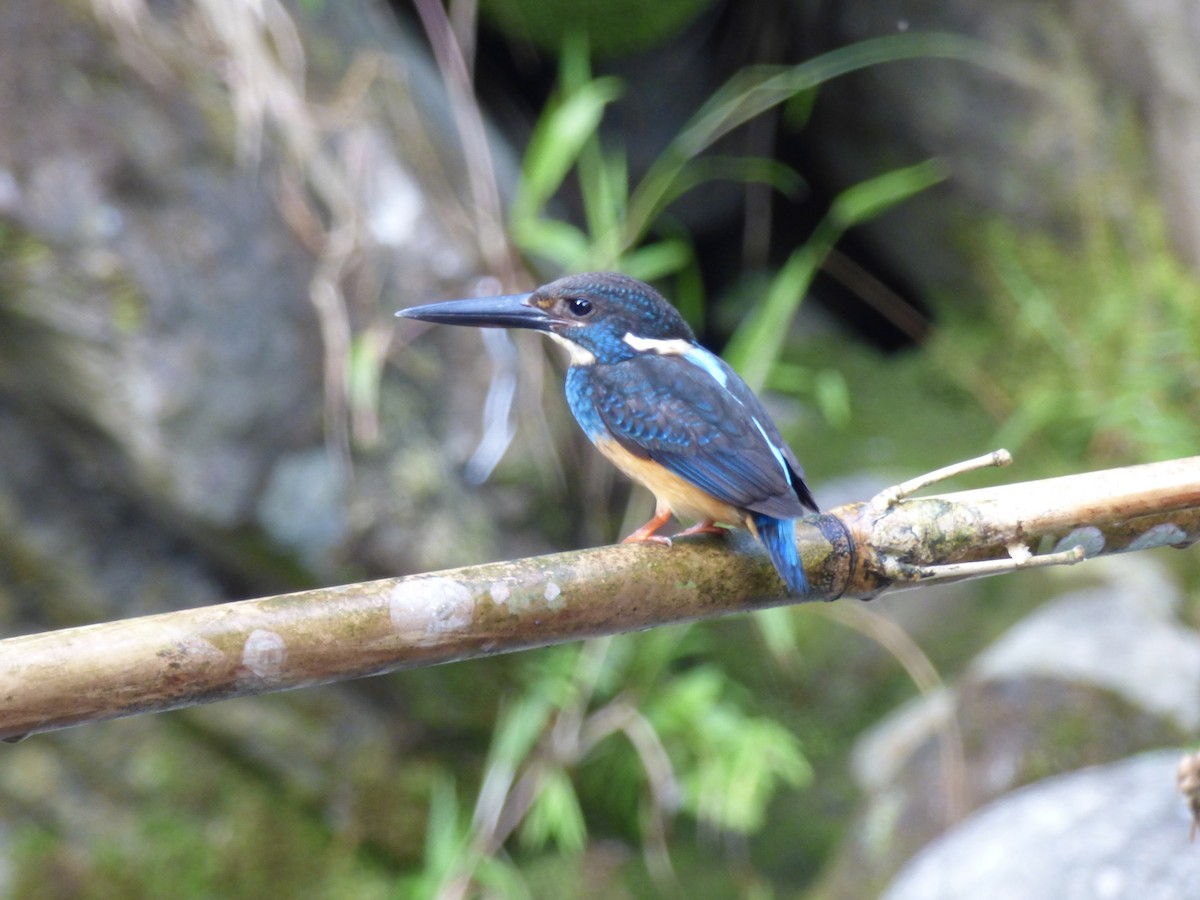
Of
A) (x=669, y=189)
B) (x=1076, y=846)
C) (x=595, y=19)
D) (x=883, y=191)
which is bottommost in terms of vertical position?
(x=1076, y=846)

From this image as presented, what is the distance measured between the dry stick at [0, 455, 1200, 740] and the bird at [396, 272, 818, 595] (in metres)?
0.08

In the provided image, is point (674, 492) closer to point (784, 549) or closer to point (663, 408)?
point (663, 408)

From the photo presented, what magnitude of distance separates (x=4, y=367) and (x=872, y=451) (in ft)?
8.82

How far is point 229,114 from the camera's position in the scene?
3.12 meters

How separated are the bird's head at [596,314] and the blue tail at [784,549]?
513mm

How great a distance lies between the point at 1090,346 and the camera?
395 cm

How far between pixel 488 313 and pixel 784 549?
2.36 feet

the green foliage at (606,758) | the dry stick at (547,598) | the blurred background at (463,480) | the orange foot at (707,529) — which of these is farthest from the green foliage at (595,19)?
the dry stick at (547,598)

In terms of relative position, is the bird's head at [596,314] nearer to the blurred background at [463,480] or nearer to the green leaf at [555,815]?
the blurred background at [463,480]

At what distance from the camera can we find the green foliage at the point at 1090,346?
3.62 meters

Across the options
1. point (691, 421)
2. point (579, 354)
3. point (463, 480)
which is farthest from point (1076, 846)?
point (463, 480)

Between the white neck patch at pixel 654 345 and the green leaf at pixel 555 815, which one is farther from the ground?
the white neck patch at pixel 654 345

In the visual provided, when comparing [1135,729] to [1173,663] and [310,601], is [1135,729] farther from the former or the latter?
[310,601]

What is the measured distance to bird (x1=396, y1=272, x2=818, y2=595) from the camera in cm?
173
